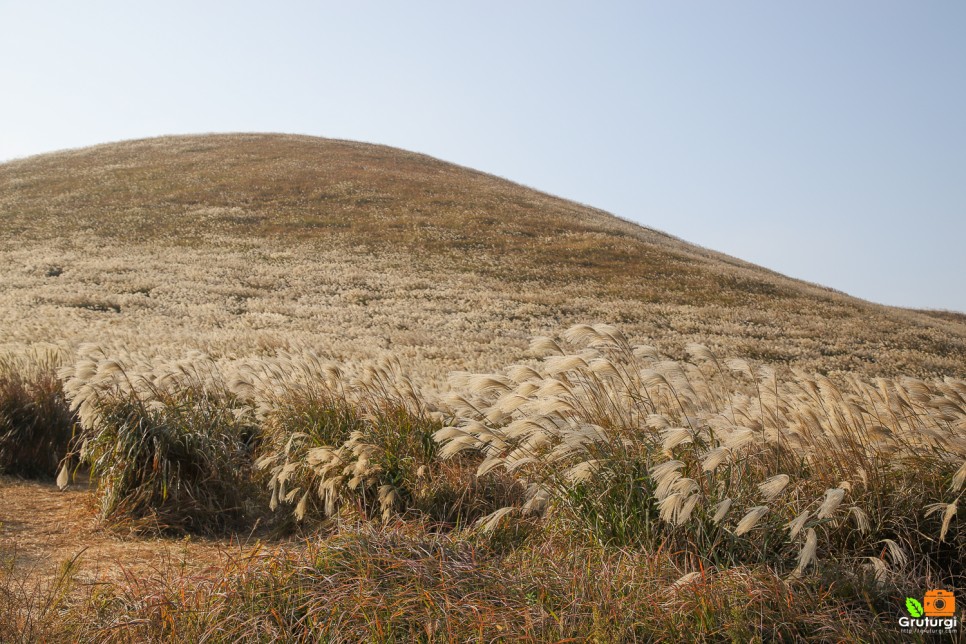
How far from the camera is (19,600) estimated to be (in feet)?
12.9

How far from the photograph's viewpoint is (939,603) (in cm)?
389

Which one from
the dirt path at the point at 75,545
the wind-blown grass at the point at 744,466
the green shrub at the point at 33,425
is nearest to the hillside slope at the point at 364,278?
the green shrub at the point at 33,425

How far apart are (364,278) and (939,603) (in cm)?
2443

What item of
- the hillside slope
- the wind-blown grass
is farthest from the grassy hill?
the hillside slope

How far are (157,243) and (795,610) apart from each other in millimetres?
33899

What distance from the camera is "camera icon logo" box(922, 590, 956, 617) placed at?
3830 millimetres

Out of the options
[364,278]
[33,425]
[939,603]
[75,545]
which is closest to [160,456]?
[75,545]

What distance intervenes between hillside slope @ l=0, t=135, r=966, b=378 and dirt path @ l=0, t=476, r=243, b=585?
538 centimetres

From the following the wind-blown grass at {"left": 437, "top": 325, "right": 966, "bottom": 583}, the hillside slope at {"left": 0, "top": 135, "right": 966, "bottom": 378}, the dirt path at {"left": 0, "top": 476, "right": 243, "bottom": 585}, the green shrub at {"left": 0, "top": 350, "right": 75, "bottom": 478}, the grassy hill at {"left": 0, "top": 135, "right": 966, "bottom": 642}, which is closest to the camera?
the grassy hill at {"left": 0, "top": 135, "right": 966, "bottom": 642}

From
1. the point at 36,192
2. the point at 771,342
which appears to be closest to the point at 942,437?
the point at 771,342

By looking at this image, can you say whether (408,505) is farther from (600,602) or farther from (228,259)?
(228,259)

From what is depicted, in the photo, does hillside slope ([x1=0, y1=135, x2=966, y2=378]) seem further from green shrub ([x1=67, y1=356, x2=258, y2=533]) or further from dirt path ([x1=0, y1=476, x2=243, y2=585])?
dirt path ([x1=0, y1=476, x2=243, y2=585])

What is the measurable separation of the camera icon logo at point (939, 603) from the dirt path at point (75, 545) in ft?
13.6

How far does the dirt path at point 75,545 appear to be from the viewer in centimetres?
512
